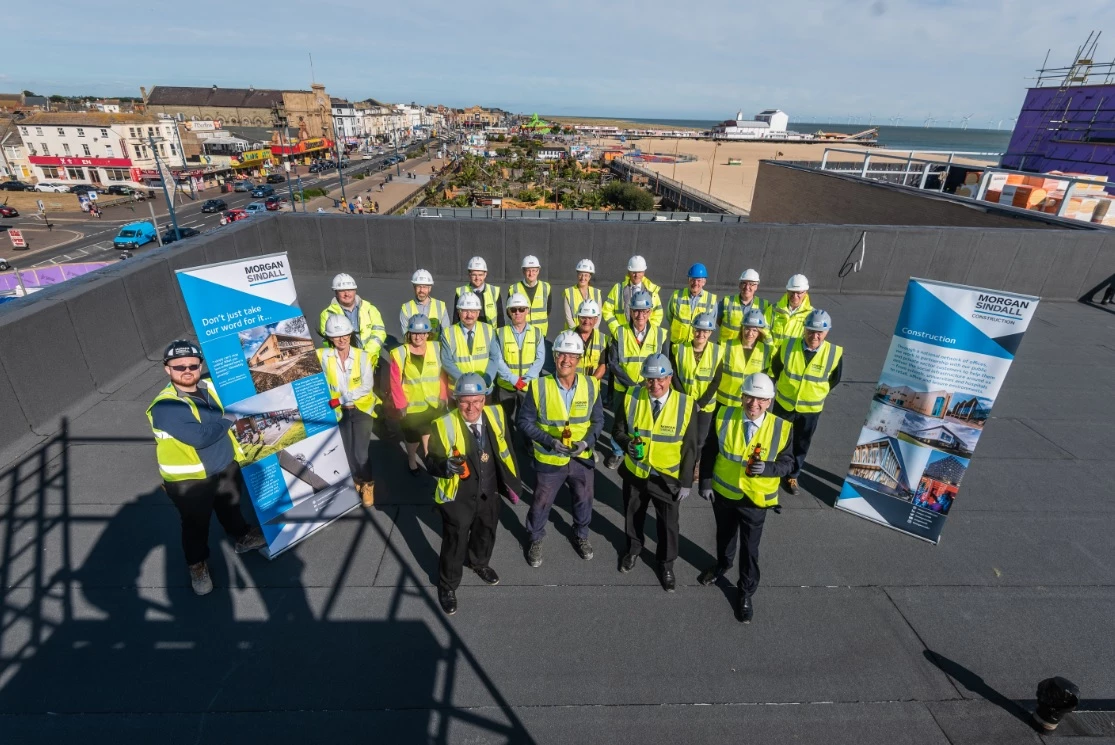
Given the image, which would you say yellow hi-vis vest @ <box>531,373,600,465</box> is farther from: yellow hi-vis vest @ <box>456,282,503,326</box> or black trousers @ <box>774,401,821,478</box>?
yellow hi-vis vest @ <box>456,282,503,326</box>

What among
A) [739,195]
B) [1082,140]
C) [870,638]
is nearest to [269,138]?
[739,195]

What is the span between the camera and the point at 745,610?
4.36m

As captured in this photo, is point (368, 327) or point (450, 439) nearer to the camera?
point (450, 439)

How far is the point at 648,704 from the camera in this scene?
372cm

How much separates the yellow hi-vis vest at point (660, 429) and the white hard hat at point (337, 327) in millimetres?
2785

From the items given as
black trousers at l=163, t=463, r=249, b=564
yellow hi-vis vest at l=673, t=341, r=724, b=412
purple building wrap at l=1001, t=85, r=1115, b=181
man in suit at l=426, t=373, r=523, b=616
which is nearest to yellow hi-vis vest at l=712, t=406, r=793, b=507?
yellow hi-vis vest at l=673, t=341, r=724, b=412

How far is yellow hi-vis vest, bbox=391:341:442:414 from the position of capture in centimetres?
535

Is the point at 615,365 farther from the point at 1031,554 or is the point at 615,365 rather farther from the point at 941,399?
the point at 1031,554

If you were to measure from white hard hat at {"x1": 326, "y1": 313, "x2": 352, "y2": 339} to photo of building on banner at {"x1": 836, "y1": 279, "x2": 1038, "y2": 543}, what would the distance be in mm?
5319

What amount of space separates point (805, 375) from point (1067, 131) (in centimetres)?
3507

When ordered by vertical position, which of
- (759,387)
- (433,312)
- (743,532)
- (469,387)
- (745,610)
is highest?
(759,387)

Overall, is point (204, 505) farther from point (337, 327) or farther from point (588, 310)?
point (588, 310)

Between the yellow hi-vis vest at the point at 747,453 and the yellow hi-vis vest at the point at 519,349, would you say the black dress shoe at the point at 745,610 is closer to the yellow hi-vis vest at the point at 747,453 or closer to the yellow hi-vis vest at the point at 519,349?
the yellow hi-vis vest at the point at 747,453

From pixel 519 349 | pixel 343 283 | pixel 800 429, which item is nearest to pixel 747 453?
pixel 800 429
